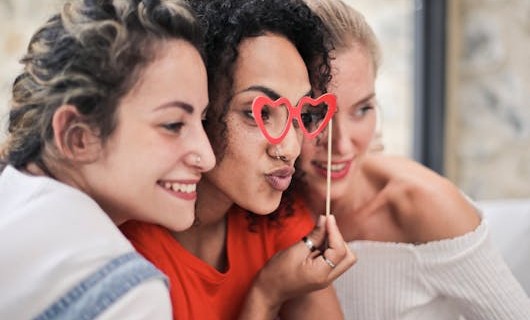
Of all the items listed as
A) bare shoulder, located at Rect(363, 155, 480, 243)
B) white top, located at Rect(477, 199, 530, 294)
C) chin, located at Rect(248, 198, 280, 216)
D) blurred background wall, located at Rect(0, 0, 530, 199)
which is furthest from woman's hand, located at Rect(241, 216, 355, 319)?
blurred background wall, located at Rect(0, 0, 530, 199)

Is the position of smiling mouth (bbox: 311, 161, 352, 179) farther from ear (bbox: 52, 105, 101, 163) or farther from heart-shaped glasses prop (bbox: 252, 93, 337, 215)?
ear (bbox: 52, 105, 101, 163)

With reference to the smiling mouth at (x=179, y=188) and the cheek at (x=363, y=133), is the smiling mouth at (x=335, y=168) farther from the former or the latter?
the smiling mouth at (x=179, y=188)

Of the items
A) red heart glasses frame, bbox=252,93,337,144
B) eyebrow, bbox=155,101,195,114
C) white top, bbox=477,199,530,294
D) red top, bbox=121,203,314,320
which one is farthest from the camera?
white top, bbox=477,199,530,294

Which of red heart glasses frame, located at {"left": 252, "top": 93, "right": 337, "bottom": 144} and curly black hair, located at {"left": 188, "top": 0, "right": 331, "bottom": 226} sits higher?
curly black hair, located at {"left": 188, "top": 0, "right": 331, "bottom": 226}

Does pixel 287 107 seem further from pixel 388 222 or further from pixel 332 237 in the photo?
pixel 388 222

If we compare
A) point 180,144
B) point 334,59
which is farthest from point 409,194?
point 180,144

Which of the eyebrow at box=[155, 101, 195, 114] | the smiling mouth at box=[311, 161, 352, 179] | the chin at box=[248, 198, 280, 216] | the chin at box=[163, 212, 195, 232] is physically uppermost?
the eyebrow at box=[155, 101, 195, 114]

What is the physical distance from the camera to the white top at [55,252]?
0.80 metres

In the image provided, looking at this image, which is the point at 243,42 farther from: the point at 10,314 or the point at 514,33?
the point at 514,33

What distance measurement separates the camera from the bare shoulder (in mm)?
1388

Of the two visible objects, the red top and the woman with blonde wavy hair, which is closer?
the red top

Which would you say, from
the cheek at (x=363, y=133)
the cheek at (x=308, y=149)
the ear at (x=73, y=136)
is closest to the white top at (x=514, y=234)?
the cheek at (x=363, y=133)

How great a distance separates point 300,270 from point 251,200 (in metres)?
0.15

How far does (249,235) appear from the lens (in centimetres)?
126
